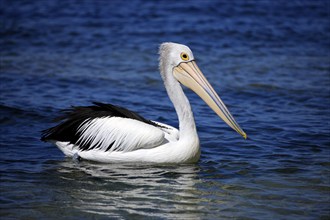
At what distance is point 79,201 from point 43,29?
829 centimetres

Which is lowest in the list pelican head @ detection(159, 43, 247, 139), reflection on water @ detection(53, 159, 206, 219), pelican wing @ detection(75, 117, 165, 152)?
reflection on water @ detection(53, 159, 206, 219)

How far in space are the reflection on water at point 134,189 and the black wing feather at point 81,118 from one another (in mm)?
265

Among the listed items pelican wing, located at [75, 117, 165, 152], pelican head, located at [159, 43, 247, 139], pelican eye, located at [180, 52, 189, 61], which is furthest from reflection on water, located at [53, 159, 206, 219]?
pelican eye, located at [180, 52, 189, 61]

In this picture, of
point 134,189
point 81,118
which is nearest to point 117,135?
point 81,118

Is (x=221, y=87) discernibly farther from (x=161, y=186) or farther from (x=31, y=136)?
(x=161, y=186)

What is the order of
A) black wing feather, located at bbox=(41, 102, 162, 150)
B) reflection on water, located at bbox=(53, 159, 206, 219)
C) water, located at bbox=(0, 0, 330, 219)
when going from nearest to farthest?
1. reflection on water, located at bbox=(53, 159, 206, 219)
2. water, located at bbox=(0, 0, 330, 219)
3. black wing feather, located at bbox=(41, 102, 162, 150)

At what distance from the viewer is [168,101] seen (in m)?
8.04

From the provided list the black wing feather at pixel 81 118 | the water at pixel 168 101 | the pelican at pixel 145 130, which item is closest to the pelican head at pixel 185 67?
the pelican at pixel 145 130

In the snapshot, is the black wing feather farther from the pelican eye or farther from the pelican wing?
the pelican eye

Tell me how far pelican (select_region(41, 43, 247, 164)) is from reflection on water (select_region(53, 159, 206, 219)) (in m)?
0.11

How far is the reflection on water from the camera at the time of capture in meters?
4.48

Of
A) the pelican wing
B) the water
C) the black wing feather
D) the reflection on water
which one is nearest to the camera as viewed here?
the reflection on water

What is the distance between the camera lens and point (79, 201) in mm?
4656

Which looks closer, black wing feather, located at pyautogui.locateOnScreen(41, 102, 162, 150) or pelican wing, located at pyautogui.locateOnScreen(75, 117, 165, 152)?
pelican wing, located at pyautogui.locateOnScreen(75, 117, 165, 152)
